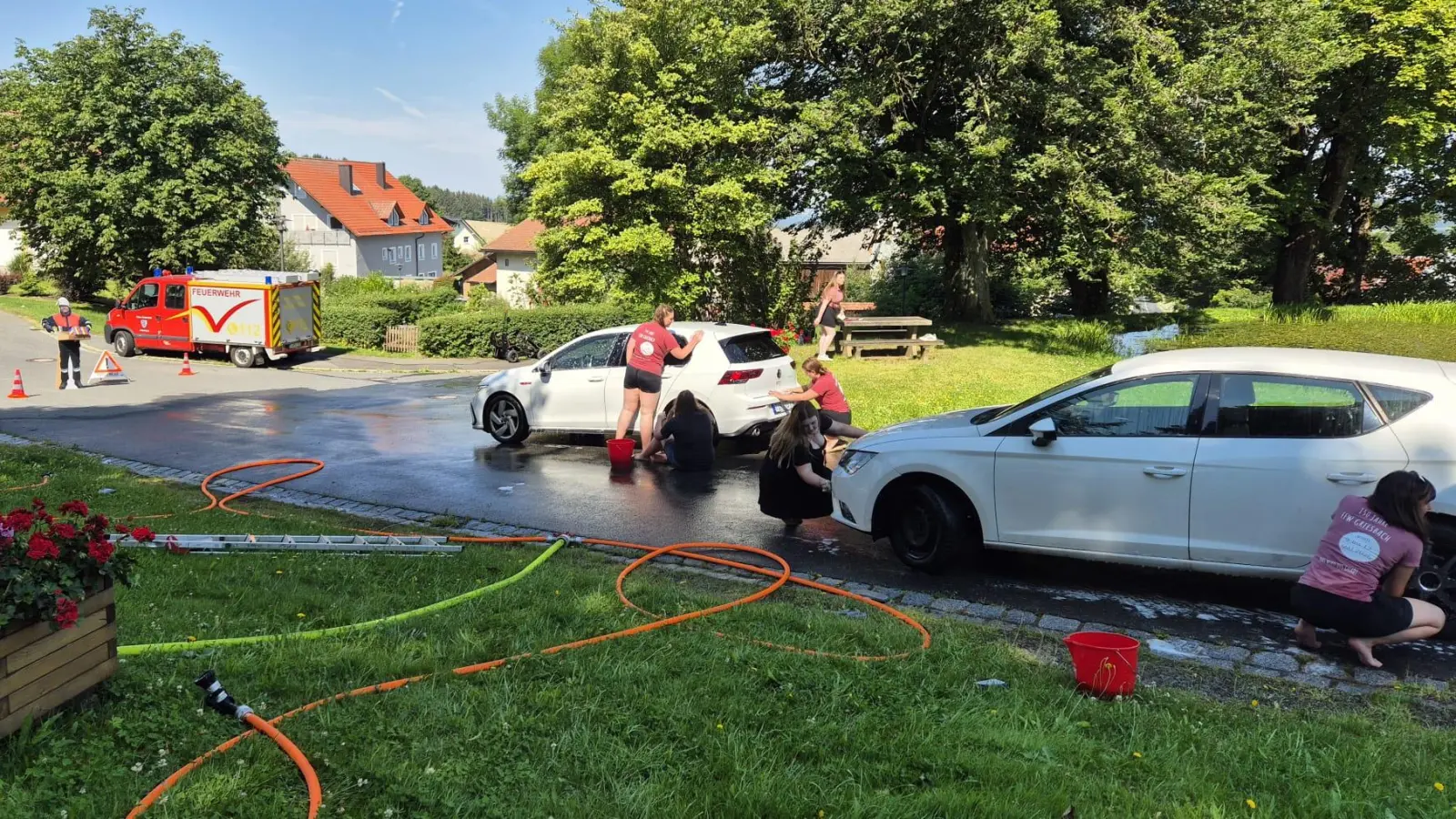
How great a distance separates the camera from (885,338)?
20.7m

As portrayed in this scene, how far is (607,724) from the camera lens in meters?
3.84

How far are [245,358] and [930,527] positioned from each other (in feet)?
75.1

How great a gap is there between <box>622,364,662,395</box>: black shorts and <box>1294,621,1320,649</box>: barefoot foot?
23.4 ft

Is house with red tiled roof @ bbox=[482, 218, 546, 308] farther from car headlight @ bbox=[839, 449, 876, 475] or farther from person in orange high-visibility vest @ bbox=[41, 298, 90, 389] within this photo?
car headlight @ bbox=[839, 449, 876, 475]

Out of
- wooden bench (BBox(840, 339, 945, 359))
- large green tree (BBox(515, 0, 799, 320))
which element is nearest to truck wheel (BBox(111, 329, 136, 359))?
large green tree (BBox(515, 0, 799, 320))

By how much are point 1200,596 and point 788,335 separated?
1670 cm

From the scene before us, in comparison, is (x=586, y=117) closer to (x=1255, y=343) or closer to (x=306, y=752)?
(x=1255, y=343)

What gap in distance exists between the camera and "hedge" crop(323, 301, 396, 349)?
2956cm

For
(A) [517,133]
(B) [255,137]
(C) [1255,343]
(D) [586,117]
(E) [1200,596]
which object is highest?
(A) [517,133]

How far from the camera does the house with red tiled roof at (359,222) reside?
2656 inches

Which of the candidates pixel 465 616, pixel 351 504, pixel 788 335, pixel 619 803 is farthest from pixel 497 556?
pixel 788 335

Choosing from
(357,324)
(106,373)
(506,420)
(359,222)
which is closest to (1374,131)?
(506,420)

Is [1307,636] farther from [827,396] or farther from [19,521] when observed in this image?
[19,521]

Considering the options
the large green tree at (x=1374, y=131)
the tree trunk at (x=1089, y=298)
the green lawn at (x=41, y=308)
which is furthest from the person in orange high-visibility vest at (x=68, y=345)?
the tree trunk at (x=1089, y=298)
